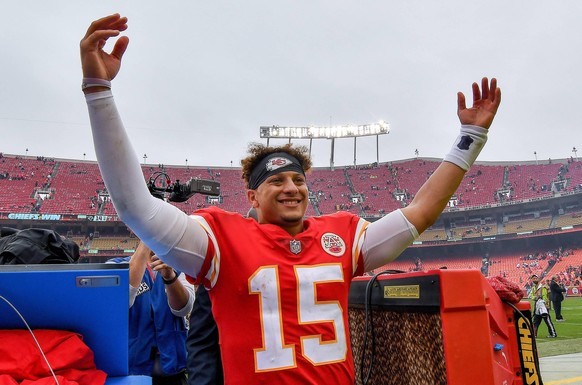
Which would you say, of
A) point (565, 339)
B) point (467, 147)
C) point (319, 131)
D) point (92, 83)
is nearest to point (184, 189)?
point (92, 83)

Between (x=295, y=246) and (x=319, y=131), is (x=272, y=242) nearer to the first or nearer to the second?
(x=295, y=246)

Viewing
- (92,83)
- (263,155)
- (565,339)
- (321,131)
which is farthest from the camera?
(321,131)

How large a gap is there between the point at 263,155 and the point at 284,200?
0.31m

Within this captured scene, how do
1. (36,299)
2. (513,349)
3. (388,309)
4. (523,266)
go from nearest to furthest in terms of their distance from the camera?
(36,299) → (513,349) → (388,309) → (523,266)

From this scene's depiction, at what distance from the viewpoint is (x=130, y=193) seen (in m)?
1.48

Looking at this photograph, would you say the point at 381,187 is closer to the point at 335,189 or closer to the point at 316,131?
the point at 335,189

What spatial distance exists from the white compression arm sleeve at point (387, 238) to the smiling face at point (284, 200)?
32 cm

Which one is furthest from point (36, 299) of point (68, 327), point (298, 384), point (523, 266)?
point (523, 266)

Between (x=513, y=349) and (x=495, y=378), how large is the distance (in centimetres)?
29

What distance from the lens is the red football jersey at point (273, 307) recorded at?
1.71 m

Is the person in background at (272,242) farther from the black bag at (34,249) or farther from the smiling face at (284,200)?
the black bag at (34,249)

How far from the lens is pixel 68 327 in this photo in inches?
57.2

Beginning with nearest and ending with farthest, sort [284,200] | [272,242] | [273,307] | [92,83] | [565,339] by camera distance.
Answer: [92,83]
[273,307]
[272,242]
[284,200]
[565,339]

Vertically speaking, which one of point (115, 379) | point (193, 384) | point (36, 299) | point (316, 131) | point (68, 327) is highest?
point (316, 131)
